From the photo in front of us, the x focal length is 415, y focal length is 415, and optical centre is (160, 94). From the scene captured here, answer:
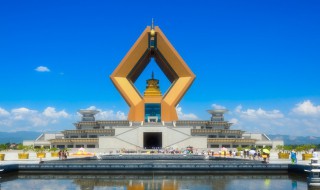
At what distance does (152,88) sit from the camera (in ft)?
183

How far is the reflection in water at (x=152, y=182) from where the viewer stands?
13672 mm

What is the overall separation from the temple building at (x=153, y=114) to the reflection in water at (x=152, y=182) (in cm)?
2765

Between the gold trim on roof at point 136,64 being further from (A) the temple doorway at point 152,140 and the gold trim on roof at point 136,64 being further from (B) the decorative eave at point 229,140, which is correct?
(B) the decorative eave at point 229,140

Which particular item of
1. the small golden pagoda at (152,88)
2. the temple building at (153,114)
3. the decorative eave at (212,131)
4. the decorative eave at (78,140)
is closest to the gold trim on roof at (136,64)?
the temple building at (153,114)

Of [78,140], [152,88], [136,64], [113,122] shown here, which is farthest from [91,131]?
[152,88]

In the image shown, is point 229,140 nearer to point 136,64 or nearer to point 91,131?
point 136,64

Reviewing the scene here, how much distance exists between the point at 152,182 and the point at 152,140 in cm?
3647

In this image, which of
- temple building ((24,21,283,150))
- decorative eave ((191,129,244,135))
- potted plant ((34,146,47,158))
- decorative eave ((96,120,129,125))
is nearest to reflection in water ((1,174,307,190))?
potted plant ((34,146,47,158))

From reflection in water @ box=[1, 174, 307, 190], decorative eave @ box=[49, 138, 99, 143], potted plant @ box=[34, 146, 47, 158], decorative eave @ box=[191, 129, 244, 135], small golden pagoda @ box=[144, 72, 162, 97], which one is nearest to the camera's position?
reflection in water @ box=[1, 174, 307, 190]

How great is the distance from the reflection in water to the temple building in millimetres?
27653

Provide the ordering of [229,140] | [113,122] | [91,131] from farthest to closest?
[113,122], [91,131], [229,140]

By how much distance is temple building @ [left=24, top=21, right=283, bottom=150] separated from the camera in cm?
4700

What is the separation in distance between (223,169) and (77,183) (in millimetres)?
6674

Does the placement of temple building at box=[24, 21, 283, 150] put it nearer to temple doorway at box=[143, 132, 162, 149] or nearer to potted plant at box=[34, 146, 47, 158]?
temple doorway at box=[143, 132, 162, 149]
